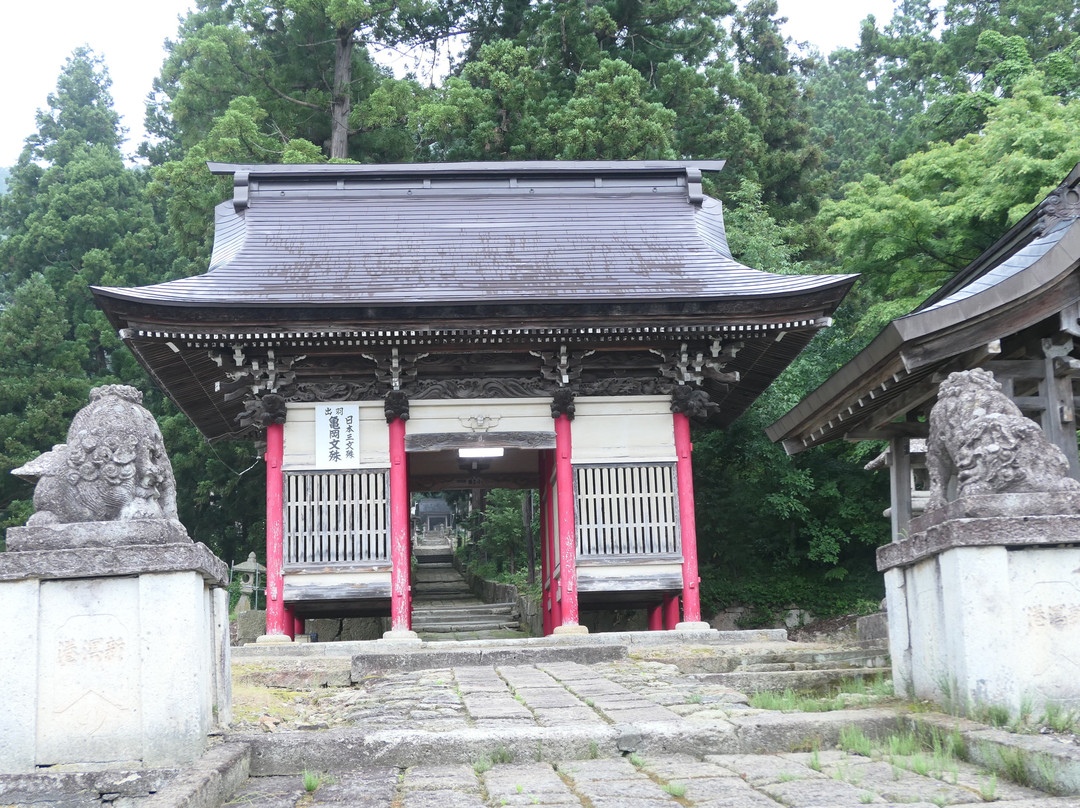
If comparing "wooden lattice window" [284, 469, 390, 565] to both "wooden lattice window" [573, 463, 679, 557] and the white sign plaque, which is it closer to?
the white sign plaque

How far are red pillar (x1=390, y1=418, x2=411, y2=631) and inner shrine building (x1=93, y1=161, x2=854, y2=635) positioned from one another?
3 centimetres

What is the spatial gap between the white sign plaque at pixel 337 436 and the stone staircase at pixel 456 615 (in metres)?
4.40

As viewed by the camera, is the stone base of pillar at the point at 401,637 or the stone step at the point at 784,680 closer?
the stone step at the point at 784,680

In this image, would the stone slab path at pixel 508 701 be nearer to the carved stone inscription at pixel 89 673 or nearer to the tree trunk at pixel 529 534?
the carved stone inscription at pixel 89 673

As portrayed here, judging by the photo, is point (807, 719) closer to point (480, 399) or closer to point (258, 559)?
point (480, 399)

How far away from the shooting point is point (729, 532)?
19.0 m

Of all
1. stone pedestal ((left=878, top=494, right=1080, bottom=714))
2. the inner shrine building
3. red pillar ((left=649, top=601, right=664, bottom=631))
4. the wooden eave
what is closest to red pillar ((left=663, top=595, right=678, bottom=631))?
the inner shrine building

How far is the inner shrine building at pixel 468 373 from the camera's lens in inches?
456

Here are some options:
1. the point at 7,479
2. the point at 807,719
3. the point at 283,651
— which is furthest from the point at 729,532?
the point at 7,479

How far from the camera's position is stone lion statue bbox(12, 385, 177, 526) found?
4730 mm

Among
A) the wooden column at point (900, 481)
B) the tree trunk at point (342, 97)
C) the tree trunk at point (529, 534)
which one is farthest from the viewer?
the tree trunk at point (342, 97)

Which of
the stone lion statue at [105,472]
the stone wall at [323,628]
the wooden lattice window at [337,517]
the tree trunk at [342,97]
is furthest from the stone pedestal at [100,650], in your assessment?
the tree trunk at [342,97]

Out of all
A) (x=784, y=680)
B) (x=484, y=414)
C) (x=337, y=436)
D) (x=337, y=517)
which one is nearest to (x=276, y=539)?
(x=337, y=517)

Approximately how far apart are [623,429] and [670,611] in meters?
2.40
